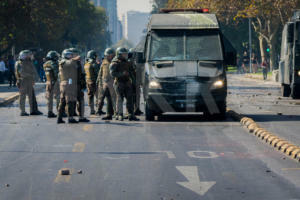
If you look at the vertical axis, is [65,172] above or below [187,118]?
above

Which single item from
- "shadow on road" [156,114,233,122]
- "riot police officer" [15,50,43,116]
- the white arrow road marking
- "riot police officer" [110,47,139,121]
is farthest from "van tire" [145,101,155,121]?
the white arrow road marking

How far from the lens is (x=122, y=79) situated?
18.3m

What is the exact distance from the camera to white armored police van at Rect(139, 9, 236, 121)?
57.4 ft

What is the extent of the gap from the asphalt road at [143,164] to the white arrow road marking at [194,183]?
0.04ft

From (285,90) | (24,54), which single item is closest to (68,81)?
(24,54)

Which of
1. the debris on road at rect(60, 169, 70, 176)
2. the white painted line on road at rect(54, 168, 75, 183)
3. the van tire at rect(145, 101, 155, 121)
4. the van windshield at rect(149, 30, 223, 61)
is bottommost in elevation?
the van tire at rect(145, 101, 155, 121)

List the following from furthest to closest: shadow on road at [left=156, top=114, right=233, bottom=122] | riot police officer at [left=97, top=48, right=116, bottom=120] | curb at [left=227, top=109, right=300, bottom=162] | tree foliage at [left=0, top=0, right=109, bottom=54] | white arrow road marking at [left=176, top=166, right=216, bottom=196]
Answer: tree foliage at [left=0, top=0, right=109, bottom=54], riot police officer at [left=97, top=48, right=116, bottom=120], shadow on road at [left=156, top=114, right=233, bottom=122], curb at [left=227, top=109, right=300, bottom=162], white arrow road marking at [left=176, top=166, right=216, bottom=196]

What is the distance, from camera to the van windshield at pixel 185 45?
60.3ft

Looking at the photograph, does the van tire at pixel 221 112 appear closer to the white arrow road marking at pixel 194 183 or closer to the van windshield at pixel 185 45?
the van windshield at pixel 185 45

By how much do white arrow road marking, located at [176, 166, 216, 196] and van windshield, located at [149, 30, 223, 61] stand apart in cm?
Answer: 853

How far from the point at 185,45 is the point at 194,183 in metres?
9.97

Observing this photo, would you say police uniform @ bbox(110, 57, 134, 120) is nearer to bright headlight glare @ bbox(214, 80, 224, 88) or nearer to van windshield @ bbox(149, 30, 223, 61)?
van windshield @ bbox(149, 30, 223, 61)

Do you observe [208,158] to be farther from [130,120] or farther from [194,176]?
[130,120]

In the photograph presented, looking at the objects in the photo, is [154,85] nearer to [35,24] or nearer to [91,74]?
[91,74]
